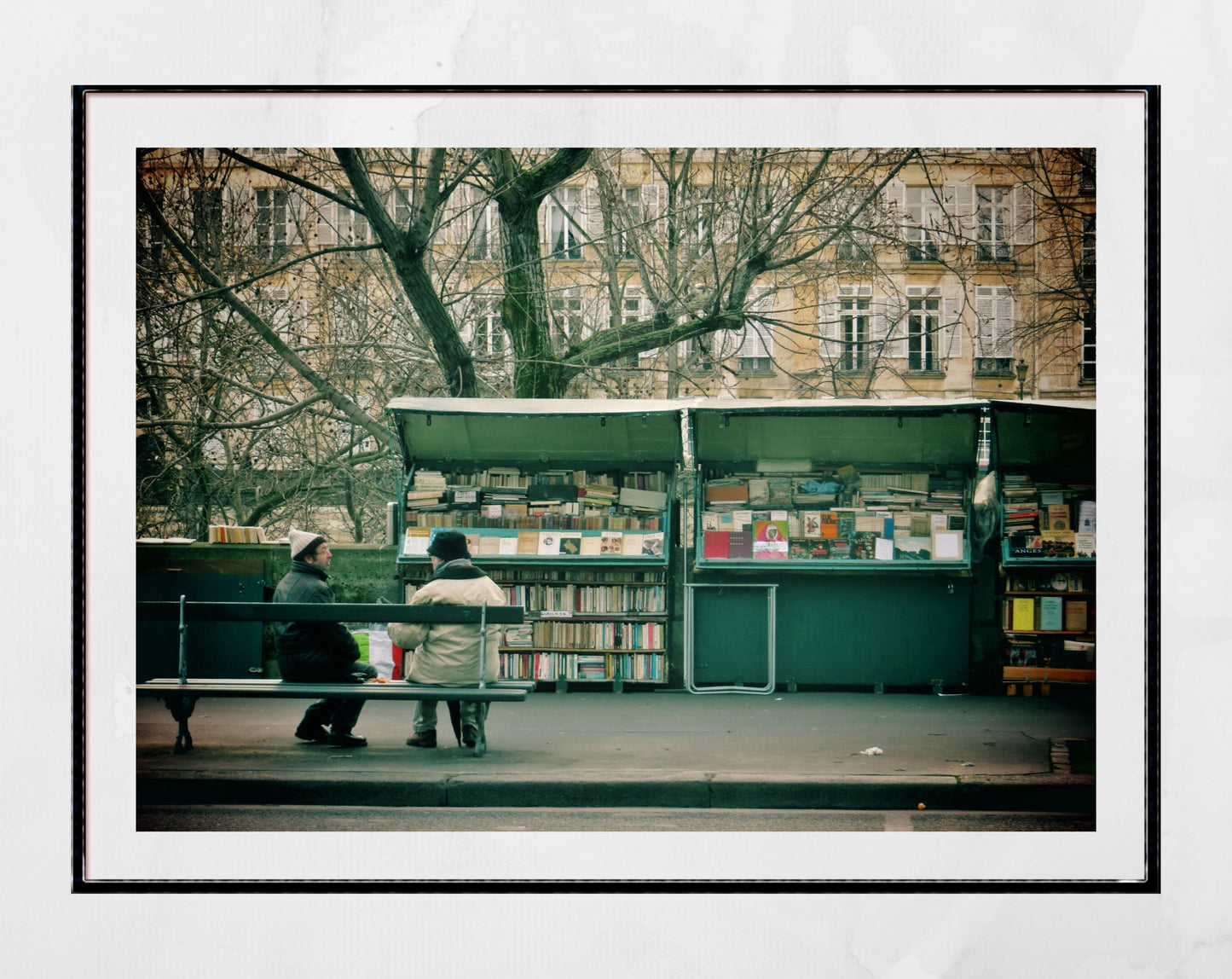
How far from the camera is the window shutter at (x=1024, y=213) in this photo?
1574 centimetres

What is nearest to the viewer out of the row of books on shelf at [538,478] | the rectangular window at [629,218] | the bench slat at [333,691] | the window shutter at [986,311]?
the bench slat at [333,691]

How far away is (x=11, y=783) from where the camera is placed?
16.0 feet

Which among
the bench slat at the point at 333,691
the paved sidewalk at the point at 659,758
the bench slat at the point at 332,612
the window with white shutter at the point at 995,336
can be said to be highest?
the window with white shutter at the point at 995,336

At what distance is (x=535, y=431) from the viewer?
9.98 meters

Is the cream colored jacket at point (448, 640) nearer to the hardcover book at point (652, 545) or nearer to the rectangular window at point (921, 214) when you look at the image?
the hardcover book at point (652, 545)

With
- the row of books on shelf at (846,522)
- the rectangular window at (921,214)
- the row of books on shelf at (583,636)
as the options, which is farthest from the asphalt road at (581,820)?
the rectangular window at (921,214)

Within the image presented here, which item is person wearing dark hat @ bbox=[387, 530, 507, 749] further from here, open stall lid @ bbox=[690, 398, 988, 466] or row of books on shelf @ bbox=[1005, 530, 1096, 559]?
row of books on shelf @ bbox=[1005, 530, 1096, 559]

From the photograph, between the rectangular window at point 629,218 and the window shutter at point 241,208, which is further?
the window shutter at point 241,208

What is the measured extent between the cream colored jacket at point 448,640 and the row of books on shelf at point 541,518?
7.26 ft

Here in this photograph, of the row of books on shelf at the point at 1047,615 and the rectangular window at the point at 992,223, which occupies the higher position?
the rectangular window at the point at 992,223

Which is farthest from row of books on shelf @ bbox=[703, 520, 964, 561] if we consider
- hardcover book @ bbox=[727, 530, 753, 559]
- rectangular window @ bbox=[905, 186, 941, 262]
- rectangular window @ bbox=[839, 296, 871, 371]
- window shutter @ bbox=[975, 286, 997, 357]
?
window shutter @ bbox=[975, 286, 997, 357]

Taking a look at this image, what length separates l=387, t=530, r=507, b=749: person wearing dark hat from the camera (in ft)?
24.7

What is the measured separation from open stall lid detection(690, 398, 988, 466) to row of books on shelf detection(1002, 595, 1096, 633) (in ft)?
4.18
